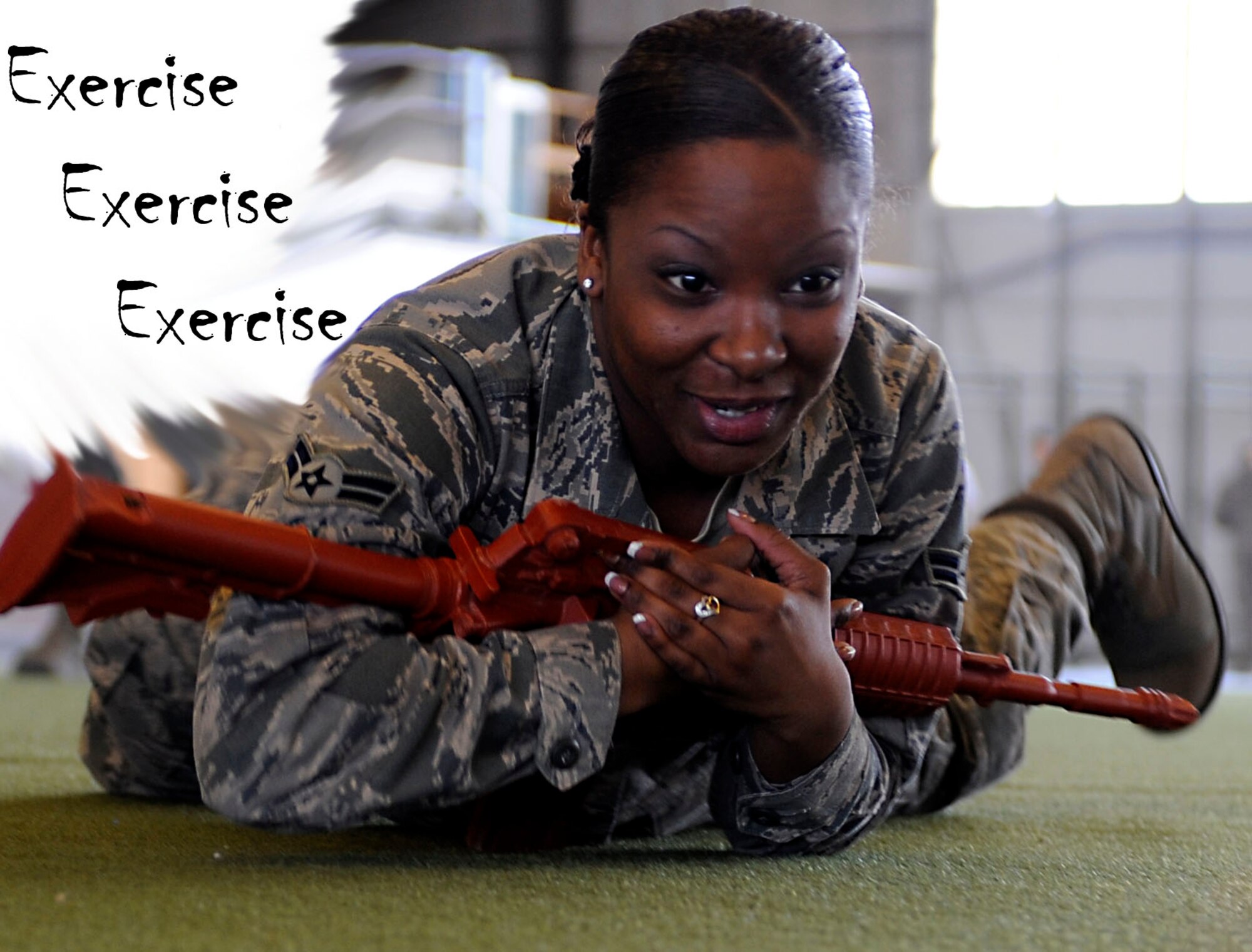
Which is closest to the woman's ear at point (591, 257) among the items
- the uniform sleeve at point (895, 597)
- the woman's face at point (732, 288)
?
the woman's face at point (732, 288)

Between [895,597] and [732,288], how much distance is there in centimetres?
Answer: 46

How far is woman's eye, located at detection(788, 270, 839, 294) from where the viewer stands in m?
1.14

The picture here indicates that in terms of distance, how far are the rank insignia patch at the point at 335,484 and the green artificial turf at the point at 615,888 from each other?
285 millimetres

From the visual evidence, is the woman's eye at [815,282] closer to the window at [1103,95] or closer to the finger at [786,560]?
the finger at [786,560]

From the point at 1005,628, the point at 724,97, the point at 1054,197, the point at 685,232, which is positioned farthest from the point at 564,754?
the point at 1054,197

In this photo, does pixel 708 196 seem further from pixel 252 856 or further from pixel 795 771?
pixel 252 856

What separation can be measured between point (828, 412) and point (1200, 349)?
24.9 ft

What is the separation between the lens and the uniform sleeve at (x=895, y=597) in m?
1.25

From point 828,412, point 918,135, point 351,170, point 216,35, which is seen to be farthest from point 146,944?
point 918,135

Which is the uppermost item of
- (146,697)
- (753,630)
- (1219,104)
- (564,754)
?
(1219,104)

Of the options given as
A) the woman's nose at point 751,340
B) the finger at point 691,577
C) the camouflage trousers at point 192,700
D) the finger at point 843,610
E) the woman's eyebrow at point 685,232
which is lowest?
the camouflage trousers at point 192,700

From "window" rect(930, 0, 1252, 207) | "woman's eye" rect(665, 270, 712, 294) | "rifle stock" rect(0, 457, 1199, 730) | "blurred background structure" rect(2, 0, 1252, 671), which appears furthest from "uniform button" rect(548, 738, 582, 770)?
"window" rect(930, 0, 1252, 207)

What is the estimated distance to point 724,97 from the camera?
1.13 m

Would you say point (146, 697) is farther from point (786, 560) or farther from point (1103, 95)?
point (1103, 95)
